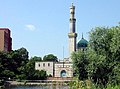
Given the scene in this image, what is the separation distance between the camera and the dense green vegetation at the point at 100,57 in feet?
122

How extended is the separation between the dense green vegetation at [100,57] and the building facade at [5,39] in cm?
6840

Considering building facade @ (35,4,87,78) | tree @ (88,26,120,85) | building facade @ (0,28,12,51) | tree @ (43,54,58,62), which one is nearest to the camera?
tree @ (88,26,120,85)

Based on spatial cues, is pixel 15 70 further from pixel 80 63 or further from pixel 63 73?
pixel 80 63

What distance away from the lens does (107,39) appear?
40.3 m

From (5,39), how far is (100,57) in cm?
7465

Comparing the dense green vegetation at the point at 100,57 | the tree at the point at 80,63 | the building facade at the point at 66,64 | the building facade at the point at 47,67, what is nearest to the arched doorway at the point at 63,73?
the building facade at the point at 66,64

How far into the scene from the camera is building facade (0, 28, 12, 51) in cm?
10871

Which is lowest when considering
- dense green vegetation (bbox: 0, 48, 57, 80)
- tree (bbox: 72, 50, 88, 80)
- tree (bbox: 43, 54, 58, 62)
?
tree (bbox: 72, 50, 88, 80)

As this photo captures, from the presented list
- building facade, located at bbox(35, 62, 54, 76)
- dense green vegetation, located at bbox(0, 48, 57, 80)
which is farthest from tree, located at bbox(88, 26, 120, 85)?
building facade, located at bbox(35, 62, 54, 76)

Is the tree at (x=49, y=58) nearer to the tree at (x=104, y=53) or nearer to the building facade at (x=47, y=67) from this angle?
the building facade at (x=47, y=67)

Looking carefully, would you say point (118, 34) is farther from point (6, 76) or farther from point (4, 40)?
point (4, 40)

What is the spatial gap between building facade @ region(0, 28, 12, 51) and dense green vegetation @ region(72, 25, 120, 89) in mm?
68396

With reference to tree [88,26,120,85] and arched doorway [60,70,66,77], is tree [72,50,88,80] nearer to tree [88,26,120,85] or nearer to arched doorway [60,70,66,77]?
tree [88,26,120,85]

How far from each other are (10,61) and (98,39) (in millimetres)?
59938
